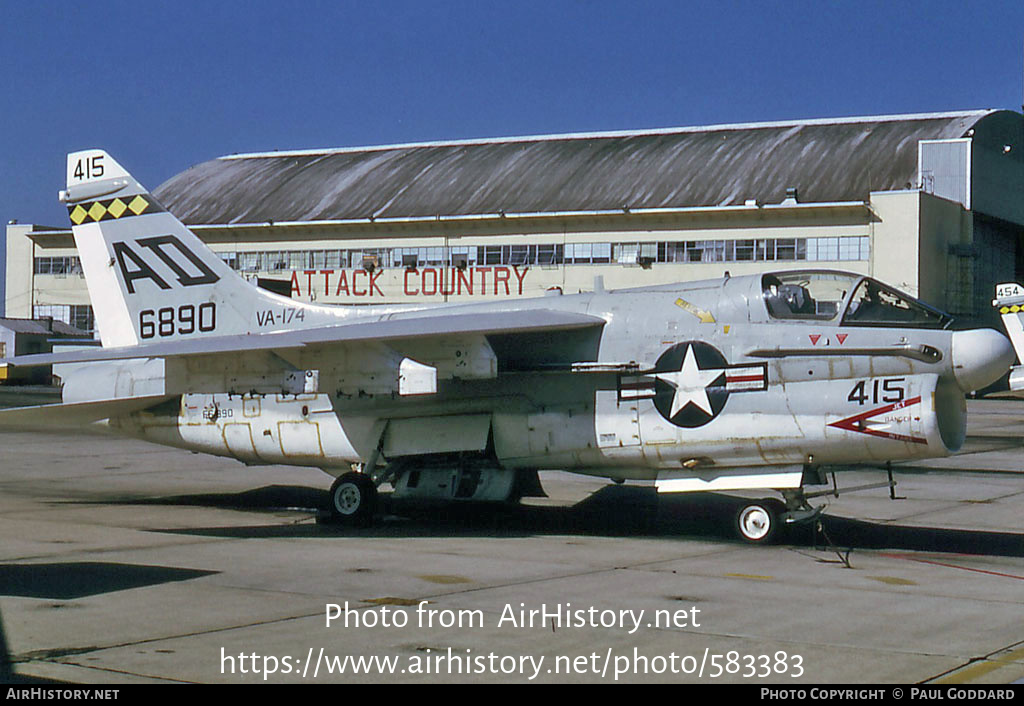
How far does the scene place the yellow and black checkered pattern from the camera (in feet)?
52.7

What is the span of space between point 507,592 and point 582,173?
47.7 metres

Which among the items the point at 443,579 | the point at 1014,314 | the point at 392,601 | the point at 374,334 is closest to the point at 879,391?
the point at 443,579

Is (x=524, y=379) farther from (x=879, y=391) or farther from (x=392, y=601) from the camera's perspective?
(x=392, y=601)

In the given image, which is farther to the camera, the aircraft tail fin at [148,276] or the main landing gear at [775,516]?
the aircraft tail fin at [148,276]

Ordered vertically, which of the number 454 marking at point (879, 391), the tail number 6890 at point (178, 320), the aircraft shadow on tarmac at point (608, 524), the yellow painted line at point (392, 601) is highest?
the tail number 6890 at point (178, 320)

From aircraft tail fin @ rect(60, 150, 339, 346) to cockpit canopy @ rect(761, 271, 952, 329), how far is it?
6.75 meters

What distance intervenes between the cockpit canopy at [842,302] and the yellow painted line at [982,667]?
208 inches

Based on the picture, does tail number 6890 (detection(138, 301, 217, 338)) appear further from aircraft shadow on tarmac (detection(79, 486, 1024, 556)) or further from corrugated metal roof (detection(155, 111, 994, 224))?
corrugated metal roof (detection(155, 111, 994, 224))

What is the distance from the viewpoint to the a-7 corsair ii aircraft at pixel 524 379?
12.2 m

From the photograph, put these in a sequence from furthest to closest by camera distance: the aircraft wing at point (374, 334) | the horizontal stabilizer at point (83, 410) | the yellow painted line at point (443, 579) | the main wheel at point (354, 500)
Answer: the horizontal stabilizer at point (83, 410) → the main wheel at point (354, 500) → the aircraft wing at point (374, 334) → the yellow painted line at point (443, 579)

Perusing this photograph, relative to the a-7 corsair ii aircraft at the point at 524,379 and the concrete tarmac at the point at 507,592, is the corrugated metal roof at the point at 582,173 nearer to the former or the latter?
the concrete tarmac at the point at 507,592

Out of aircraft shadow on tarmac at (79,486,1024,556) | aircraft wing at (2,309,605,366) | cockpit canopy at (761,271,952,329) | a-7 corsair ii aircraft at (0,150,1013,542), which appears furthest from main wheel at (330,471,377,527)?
cockpit canopy at (761,271,952,329)

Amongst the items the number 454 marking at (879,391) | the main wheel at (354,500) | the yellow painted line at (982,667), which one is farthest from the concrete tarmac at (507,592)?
the number 454 marking at (879,391)

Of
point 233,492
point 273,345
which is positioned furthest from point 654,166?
point 273,345
